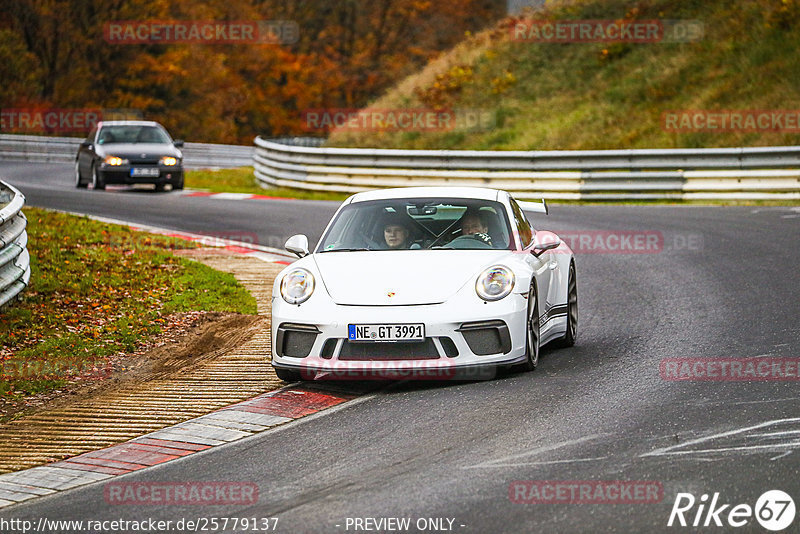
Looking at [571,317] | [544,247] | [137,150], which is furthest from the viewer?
[137,150]

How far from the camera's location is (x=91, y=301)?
11.9 metres

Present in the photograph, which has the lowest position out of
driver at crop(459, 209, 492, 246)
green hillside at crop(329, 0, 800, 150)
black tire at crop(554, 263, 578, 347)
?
black tire at crop(554, 263, 578, 347)

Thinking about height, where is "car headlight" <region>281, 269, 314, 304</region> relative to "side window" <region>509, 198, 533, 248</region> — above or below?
below

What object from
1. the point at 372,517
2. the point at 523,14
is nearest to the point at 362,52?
the point at 523,14

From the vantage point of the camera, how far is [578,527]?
5.14 meters

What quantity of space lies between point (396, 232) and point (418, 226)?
187mm

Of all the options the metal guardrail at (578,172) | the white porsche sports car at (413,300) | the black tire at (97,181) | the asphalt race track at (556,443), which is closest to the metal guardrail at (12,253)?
the white porsche sports car at (413,300)

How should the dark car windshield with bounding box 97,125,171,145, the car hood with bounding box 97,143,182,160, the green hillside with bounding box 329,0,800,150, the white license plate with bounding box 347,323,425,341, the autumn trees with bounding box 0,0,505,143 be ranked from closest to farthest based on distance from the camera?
the white license plate with bounding box 347,323,425,341
the car hood with bounding box 97,143,182,160
the dark car windshield with bounding box 97,125,171,145
the green hillside with bounding box 329,0,800,150
the autumn trees with bounding box 0,0,505,143

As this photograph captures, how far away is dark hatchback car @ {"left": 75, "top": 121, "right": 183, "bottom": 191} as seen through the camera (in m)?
27.1

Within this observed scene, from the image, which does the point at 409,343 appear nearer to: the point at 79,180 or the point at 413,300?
the point at 413,300

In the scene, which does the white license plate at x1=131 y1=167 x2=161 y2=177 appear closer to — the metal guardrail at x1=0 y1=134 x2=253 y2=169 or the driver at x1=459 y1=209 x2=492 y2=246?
the metal guardrail at x1=0 y1=134 x2=253 y2=169

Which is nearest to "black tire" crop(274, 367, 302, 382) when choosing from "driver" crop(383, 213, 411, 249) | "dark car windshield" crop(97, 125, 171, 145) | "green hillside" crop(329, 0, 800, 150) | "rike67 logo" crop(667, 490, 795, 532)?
"driver" crop(383, 213, 411, 249)

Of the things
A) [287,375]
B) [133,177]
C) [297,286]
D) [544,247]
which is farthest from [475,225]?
[133,177]

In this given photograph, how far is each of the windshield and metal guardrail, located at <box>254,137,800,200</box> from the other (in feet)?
46.4
